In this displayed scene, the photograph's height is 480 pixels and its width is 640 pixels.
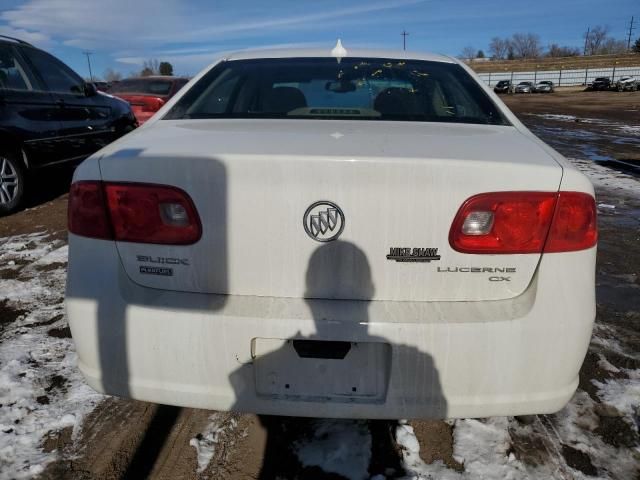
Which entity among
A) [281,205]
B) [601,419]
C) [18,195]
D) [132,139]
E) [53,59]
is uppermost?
[53,59]

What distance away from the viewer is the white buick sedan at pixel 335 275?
1.51 m

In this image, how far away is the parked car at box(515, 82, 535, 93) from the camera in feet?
164

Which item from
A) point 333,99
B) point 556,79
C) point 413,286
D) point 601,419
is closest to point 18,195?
point 333,99

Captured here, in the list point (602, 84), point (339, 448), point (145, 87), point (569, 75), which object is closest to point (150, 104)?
point (145, 87)

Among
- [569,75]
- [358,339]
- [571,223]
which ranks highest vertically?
[569,75]

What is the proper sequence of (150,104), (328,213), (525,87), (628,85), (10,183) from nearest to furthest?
(328,213) < (10,183) < (150,104) < (628,85) < (525,87)

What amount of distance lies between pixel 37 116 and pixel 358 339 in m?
5.20

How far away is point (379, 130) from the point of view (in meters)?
1.89

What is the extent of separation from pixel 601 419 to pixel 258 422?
1.48 meters

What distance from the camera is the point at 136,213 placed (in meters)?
1.61

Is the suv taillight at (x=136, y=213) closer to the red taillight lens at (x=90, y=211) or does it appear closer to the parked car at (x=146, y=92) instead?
the red taillight lens at (x=90, y=211)

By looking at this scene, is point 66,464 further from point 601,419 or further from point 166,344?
→ point 601,419

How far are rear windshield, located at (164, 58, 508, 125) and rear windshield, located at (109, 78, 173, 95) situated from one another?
7398 mm

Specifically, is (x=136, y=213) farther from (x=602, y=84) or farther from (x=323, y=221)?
(x=602, y=84)
